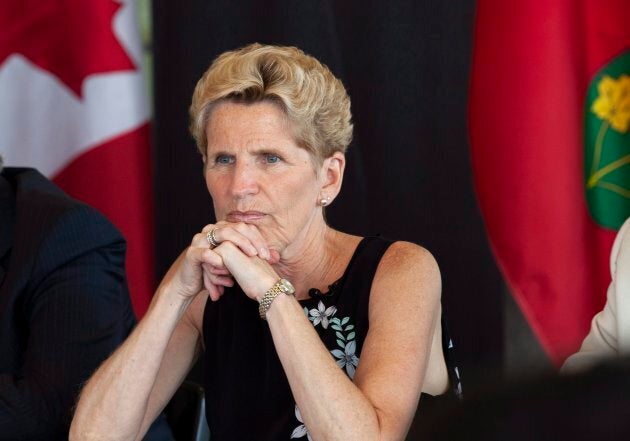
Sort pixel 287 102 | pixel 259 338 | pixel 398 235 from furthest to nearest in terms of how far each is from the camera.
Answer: pixel 398 235 → pixel 259 338 → pixel 287 102

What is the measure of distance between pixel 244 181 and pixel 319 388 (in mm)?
479

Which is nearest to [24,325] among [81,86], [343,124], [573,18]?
[343,124]

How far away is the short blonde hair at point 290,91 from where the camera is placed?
1.93 m

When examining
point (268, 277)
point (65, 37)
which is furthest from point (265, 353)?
point (65, 37)

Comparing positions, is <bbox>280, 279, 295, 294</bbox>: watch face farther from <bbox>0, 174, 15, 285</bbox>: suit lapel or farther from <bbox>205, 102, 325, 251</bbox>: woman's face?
<bbox>0, 174, 15, 285</bbox>: suit lapel

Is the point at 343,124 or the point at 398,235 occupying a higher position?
the point at 343,124

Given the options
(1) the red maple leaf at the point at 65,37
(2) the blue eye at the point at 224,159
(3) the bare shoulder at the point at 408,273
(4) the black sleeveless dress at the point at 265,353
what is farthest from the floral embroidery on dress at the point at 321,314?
(1) the red maple leaf at the point at 65,37

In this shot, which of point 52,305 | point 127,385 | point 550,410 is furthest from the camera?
point 52,305

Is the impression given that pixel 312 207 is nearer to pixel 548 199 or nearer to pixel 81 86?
pixel 548 199

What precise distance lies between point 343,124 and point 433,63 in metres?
1.02

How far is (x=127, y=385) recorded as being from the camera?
6.14 ft

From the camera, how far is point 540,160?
2832 mm

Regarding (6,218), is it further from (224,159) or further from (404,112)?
(404,112)

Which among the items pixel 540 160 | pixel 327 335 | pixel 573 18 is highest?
pixel 573 18
